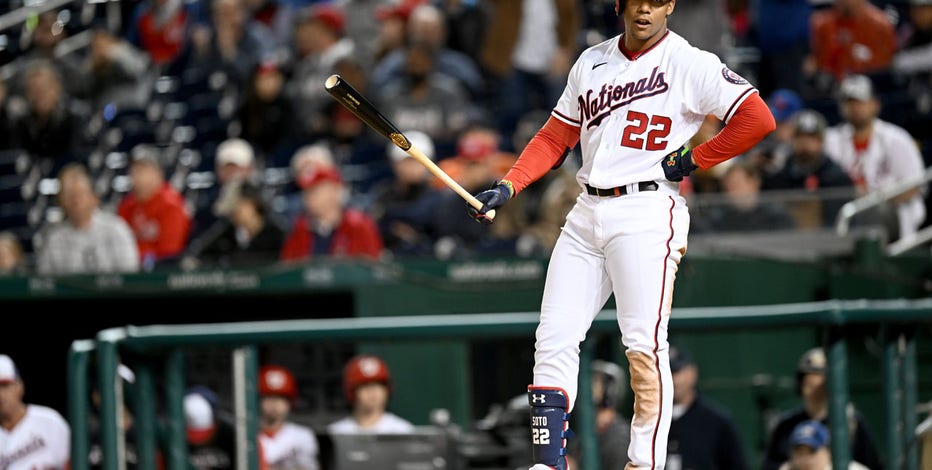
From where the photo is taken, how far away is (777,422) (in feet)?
21.9

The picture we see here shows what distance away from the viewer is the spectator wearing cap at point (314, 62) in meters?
11.2

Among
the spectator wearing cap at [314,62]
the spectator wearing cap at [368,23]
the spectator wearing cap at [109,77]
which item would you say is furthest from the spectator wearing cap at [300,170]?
the spectator wearing cap at [109,77]

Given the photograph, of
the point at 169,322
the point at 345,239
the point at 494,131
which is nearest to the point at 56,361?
the point at 169,322

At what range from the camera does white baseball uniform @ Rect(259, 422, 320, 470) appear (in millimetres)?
7012

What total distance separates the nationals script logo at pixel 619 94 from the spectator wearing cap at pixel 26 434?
3.12 metres

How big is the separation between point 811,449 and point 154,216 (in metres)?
4.69

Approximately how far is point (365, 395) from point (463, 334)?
1.72m

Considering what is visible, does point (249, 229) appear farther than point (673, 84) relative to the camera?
Yes

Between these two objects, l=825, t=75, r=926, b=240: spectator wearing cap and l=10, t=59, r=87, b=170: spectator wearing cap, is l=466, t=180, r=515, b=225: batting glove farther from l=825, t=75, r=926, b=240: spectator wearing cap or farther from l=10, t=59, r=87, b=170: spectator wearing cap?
l=10, t=59, r=87, b=170: spectator wearing cap

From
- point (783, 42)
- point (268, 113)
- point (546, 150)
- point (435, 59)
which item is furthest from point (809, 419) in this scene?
point (268, 113)

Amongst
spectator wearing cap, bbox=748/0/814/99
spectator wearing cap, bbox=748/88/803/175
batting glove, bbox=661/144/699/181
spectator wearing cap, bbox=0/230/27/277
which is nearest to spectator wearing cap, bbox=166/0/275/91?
spectator wearing cap, bbox=0/230/27/277

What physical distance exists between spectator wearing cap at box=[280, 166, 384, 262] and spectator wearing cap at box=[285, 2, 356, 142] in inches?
96.4

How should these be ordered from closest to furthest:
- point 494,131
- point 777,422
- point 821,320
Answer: point 821,320, point 777,422, point 494,131

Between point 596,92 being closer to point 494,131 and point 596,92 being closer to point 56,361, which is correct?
point 56,361
